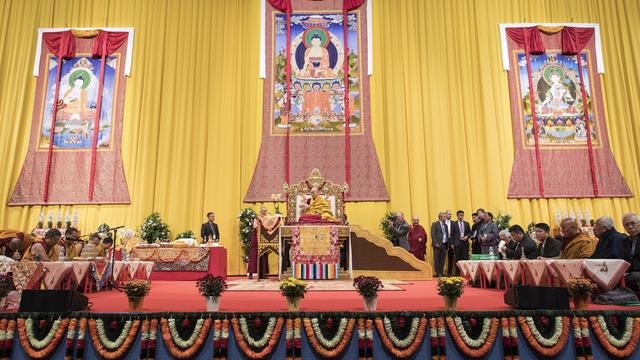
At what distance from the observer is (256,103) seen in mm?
9523

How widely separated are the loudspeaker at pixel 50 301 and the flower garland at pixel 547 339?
3.08m

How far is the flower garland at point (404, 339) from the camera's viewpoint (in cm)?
292

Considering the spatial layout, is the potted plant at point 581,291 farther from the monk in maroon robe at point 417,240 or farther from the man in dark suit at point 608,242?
the monk in maroon robe at point 417,240

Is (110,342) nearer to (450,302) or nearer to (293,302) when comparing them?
(293,302)

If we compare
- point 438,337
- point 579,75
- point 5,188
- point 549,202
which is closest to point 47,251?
point 438,337

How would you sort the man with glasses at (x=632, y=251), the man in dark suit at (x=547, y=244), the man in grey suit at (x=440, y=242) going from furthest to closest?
the man in grey suit at (x=440, y=242), the man in dark suit at (x=547, y=244), the man with glasses at (x=632, y=251)

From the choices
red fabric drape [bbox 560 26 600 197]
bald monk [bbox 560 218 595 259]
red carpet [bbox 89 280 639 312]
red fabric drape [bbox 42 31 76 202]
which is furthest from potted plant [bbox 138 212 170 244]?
red fabric drape [bbox 560 26 600 197]

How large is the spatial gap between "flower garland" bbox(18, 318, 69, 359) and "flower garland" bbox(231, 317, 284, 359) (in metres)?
1.15

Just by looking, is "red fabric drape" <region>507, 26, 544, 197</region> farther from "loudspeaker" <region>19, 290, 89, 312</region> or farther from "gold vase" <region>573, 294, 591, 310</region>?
"loudspeaker" <region>19, 290, 89, 312</region>

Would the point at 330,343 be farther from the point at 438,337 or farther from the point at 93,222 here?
the point at 93,222

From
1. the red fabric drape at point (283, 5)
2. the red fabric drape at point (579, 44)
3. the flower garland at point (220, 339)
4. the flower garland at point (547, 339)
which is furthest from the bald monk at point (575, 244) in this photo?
the red fabric drape at point (283, 5)

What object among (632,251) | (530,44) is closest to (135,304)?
(632,251)

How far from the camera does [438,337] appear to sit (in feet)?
9.70

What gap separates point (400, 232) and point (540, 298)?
16.2ft
